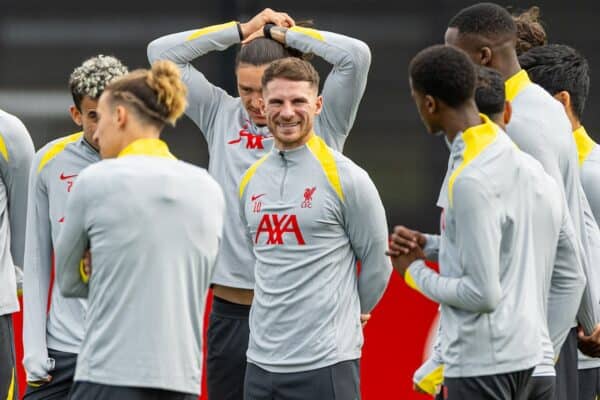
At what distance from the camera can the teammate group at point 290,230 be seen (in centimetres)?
373

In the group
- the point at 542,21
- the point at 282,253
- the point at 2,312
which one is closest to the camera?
the point at 282,253

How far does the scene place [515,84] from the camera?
4.54 meters

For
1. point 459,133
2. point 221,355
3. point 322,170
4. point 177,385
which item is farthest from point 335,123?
point 177,385

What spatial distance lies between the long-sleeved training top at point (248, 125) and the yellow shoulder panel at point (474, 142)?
134 cm

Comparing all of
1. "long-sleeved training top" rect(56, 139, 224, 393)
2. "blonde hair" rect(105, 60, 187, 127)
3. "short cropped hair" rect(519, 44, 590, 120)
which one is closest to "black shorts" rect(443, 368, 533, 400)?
"long-sleeved training top" rect(56, 139, 224, 393)

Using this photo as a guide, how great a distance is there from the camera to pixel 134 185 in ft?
12.2

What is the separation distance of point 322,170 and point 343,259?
12.7 inches

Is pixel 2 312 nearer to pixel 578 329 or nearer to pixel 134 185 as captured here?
pixel 134 185

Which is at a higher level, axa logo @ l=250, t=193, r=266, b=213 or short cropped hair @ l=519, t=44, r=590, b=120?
short cropped hair @ l=519, t=44, r=590, b=120

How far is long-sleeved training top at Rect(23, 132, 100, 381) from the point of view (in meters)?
4.67

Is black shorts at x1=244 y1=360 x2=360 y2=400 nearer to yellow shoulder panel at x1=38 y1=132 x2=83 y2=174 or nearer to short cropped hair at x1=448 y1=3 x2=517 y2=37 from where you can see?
yellow shoulder panel at x1=38 y1=132 x2=83 y2=174

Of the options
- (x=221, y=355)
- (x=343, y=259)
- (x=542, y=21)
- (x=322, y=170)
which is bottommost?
(x=221, y=355)

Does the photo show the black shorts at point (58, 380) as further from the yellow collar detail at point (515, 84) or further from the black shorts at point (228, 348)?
the yellow collar detail at point (515, 84)

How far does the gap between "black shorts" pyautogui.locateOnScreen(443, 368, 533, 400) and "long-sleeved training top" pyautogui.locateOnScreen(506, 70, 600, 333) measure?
0.76m
